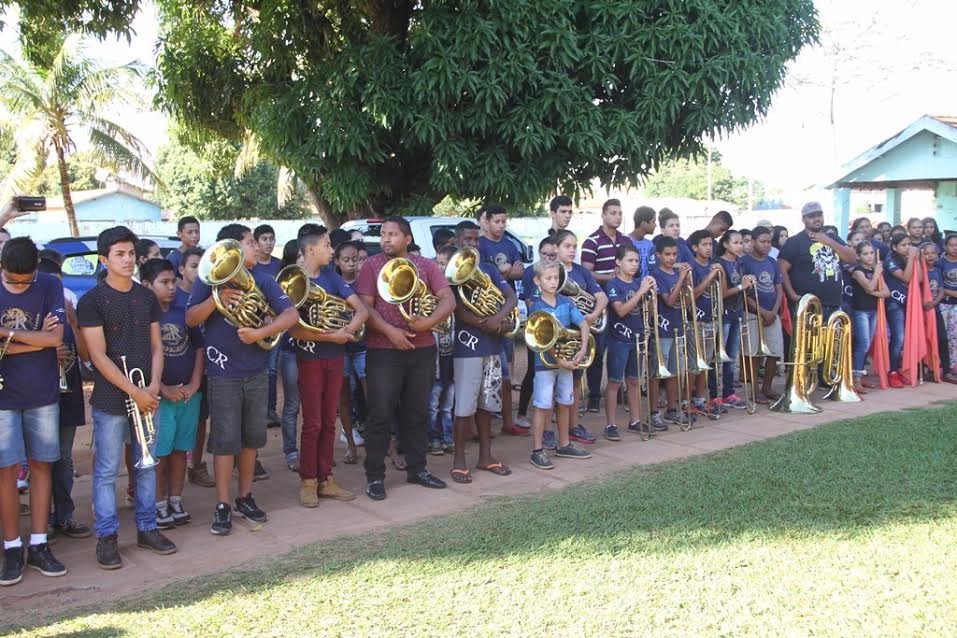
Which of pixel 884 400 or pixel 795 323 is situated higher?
pixel 795 323

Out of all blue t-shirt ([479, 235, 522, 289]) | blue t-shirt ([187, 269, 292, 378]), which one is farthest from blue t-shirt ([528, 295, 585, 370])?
blue t-shirt ([187, 269, 292, 378])

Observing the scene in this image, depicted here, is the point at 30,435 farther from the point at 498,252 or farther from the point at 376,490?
the point at 498,252

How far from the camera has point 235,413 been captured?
18.4 feet

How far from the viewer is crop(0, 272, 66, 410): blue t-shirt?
491 centimetres

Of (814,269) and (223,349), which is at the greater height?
(814,269)

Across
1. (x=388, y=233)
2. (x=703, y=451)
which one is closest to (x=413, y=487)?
(x=388, y=233)

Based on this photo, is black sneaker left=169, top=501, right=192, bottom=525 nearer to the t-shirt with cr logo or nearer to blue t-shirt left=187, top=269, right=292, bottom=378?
blue t-shirt left=187, top=269, right=292, bottom=378

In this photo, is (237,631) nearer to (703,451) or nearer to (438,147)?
(703,451)

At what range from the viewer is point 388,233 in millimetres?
6301

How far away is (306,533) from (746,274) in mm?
5705

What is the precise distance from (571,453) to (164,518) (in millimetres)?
3222

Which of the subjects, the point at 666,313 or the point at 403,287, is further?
the point at 666,313

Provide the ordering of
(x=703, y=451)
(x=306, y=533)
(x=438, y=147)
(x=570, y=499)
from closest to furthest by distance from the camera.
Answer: (x=306, y=533) < (x=570, y=499) < (x=703, y=451) < (x=438, y=147)

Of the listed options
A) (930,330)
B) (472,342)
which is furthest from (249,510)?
(930,330)
